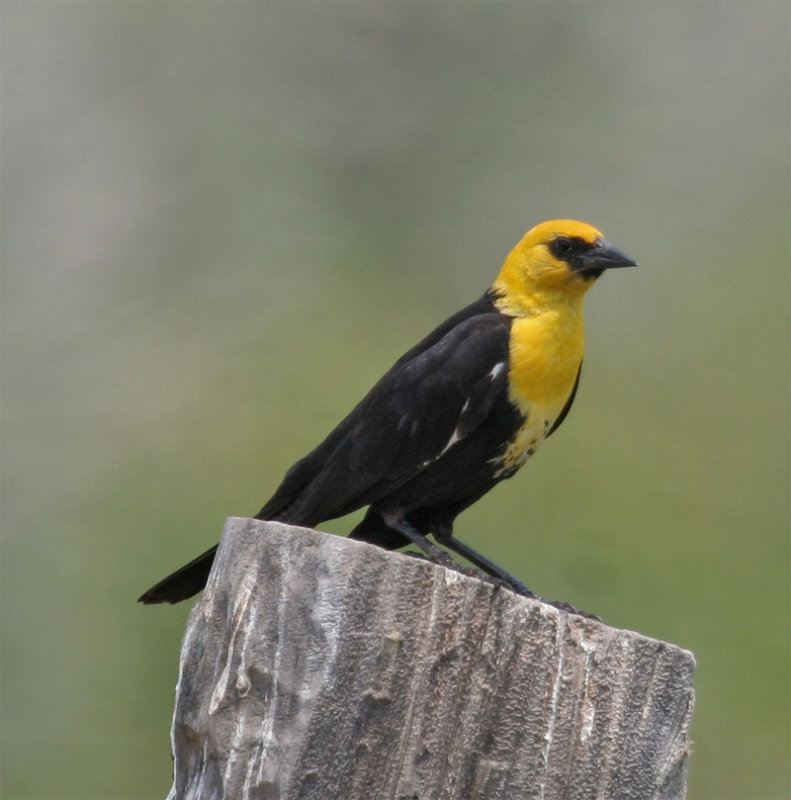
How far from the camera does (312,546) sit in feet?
9.09

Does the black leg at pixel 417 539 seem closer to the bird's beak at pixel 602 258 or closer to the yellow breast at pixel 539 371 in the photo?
the yellow breast at pixel 539 371

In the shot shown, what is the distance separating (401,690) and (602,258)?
7.57 ft

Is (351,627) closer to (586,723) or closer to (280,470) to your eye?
(586,723)

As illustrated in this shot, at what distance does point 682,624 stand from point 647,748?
6.45 m

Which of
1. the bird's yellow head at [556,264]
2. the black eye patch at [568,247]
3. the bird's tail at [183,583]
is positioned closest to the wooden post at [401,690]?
the bird's tail at [183,583]

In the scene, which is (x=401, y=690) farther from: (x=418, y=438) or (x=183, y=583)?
(x=418, y=438)

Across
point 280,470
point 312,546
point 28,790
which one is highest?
point 280,470

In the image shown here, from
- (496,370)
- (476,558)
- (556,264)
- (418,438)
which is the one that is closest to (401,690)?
A: (418,438)

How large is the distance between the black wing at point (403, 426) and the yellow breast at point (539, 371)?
6cm

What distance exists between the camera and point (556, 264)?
15.1 feet

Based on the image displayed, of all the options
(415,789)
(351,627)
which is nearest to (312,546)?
(351,627)

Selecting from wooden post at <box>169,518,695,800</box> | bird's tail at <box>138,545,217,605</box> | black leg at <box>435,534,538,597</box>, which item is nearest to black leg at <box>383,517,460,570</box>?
black leg at <box>435,534,538,597</box>

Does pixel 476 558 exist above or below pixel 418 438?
below

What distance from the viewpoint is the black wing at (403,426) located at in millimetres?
4156
